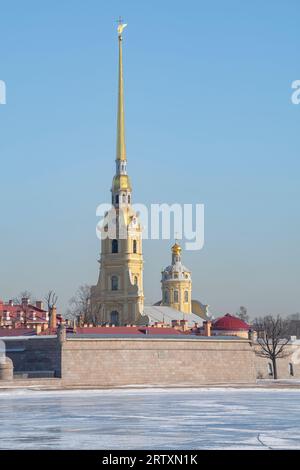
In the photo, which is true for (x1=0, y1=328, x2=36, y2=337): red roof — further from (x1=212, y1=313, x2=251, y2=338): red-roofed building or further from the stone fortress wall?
(x1=212, y1=313, x2=251, y2=338): red-roofed building

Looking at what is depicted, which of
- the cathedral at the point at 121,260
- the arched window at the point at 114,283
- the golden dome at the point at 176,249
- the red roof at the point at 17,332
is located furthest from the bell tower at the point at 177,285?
the red roof at the point at 17,332

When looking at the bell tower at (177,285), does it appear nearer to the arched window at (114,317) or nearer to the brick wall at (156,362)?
the arched window at (114,317)

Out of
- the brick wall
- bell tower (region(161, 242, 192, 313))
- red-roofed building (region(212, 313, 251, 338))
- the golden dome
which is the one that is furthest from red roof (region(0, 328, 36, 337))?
the golden dome

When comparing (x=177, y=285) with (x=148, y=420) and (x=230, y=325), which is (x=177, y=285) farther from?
(x=148, y=420)

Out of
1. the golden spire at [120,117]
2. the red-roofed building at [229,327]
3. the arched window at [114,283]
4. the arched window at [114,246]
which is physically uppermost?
the golden spire at [120,117]

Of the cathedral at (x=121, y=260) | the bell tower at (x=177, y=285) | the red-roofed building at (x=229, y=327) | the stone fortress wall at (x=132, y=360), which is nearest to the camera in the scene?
the stone fortress wall at (x=132, y=360)

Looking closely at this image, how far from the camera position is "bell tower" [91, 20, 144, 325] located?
111 meters

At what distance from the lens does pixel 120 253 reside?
368ft

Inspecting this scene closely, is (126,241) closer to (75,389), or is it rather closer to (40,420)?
(75,389)

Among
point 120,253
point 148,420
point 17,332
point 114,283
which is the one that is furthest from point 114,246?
point 148,420

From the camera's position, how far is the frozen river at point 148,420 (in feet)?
89.6

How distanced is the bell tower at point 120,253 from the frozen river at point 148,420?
57.5 meters

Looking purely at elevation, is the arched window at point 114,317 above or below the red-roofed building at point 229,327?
above
